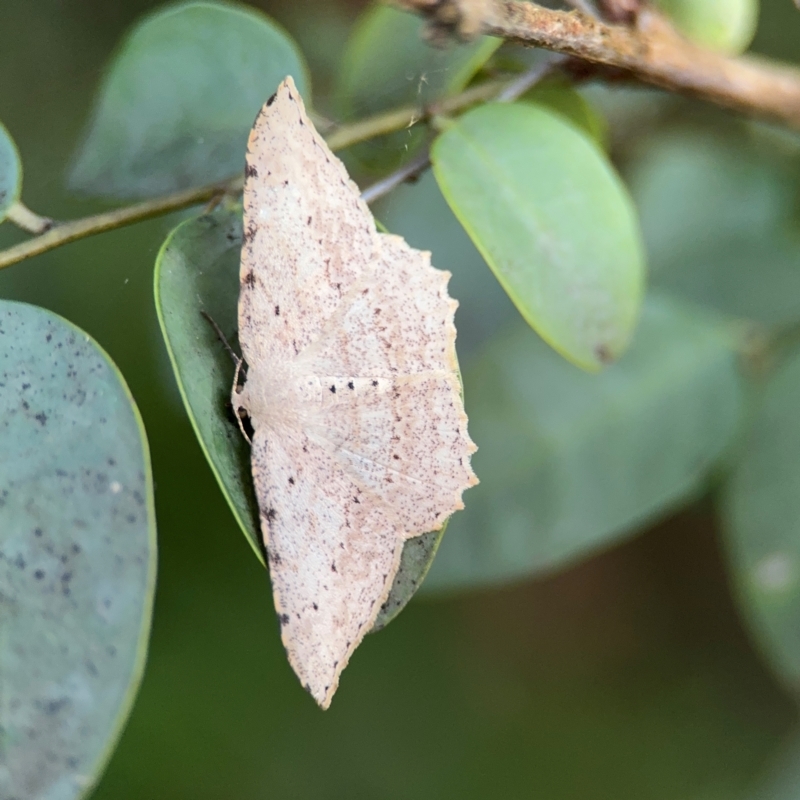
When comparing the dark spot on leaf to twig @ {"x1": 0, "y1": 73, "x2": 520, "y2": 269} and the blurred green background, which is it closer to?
twig @ {"x1": 0, "y1": 73, "x2": 520, "y2": 269}

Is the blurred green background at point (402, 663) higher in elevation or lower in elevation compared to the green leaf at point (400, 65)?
lower

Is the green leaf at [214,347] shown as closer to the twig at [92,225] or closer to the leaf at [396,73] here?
the twig at [92,225]

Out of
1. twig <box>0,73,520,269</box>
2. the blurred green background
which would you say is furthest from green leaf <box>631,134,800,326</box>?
twig <box>0,73,520,269</box>

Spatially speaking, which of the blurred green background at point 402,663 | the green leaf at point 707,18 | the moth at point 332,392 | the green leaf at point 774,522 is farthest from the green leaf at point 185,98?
the green leaf at point 774,522

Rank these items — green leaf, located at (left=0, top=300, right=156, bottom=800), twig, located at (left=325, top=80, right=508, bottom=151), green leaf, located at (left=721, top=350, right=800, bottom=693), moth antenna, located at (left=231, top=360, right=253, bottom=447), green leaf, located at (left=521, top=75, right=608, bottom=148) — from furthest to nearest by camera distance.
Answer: green leaf, located at (left=721, top=350, right=800, bottom=693) < green leaf, located at (left=521, top=75, right=608, bottom=148) < twig, located at (left=325, top=80, right=508, bottom=151) < moth antenna, located at (left=231, top=360, right=253, bottom=447) < green leaf, located at (left=0, top=300, right=156, bottom=800)

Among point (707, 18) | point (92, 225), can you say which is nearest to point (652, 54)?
point (707, 18)

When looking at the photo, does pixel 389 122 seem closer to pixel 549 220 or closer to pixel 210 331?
pixel 549 220

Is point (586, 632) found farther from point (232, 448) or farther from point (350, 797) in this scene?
point (232, 448)

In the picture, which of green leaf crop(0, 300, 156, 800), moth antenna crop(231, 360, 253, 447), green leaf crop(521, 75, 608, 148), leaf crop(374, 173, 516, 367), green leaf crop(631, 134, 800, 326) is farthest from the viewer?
leaf crop(374, 173, 516, 367)
